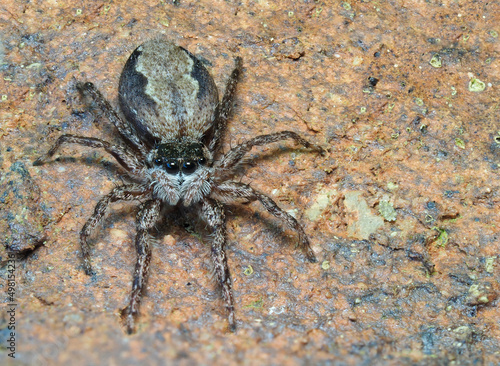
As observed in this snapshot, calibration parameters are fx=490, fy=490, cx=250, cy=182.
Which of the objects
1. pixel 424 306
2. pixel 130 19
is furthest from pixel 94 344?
pixel 130 19

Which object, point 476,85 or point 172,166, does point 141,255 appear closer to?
point 172,166

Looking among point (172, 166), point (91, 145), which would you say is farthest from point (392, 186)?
point (91, 145)

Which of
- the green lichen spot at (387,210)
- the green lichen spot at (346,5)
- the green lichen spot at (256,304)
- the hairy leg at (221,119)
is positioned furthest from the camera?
the green lichen spot at (346,5)

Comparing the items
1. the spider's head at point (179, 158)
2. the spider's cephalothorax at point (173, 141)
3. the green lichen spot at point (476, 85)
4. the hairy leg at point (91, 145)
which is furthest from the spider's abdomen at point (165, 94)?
the green lichen spot at point (476, 85)

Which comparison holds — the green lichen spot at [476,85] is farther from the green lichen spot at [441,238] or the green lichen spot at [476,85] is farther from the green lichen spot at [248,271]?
the green lichen spot at [248,271]

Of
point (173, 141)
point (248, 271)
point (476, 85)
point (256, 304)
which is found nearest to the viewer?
point (256, 304)

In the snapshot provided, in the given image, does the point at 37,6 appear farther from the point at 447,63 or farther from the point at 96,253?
the point at 447,63
